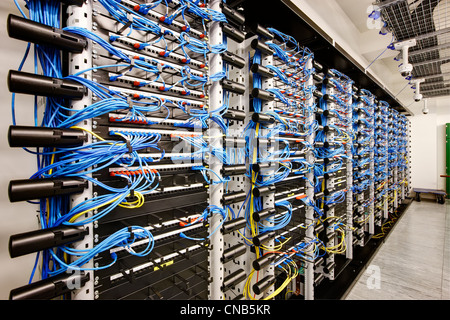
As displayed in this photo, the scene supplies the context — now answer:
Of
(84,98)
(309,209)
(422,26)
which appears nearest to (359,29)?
(422,26)

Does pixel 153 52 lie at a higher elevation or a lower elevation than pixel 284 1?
lower

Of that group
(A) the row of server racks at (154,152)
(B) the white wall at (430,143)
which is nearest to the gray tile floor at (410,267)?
(A) the row of server racks at (154,152)

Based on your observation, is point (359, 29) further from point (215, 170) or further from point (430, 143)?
point (430, 143)

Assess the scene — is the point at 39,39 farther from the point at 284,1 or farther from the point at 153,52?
the point at 284,1

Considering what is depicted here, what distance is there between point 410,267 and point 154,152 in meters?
3.14

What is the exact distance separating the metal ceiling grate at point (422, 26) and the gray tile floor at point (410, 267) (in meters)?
2.61

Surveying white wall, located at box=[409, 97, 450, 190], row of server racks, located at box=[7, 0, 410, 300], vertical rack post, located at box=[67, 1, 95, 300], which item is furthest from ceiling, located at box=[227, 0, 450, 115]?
white wall, located at box=[409, 97, 450, 190]

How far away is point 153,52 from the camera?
816 mm

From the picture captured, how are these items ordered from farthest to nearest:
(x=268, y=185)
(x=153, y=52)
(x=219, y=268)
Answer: (x=268, y=185) → (x=219, y=268) → (x=153, y=52)

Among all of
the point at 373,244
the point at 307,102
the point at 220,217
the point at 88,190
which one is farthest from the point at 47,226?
the point at 373,244

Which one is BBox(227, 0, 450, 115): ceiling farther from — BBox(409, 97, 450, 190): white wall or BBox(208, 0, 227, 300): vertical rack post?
BBox(409, 97, 450, 190): white wall

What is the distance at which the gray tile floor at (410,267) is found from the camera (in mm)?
1867

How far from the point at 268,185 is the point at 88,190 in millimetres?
912

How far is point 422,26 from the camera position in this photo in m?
2.16
